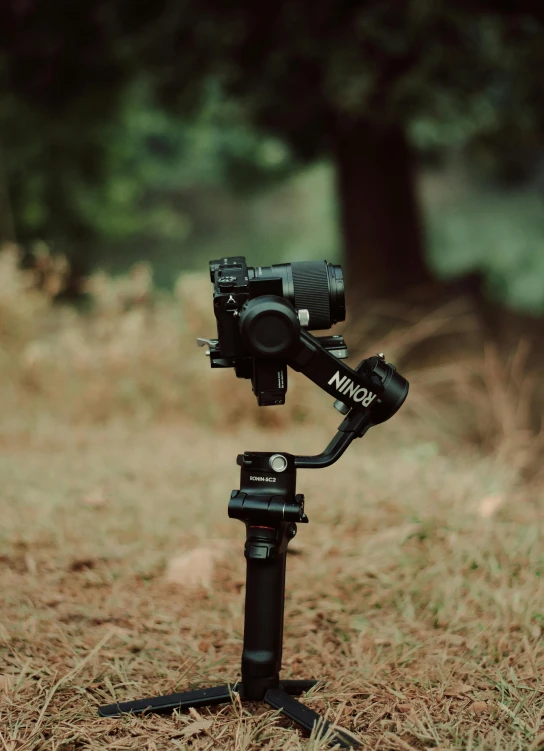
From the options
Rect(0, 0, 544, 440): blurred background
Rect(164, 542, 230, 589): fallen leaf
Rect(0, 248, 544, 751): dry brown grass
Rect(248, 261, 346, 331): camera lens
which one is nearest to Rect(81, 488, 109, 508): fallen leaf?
Rect(0, 248, 544, 751): dry brown grass

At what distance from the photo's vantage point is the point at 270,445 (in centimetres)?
438

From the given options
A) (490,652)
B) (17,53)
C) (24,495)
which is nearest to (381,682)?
(490,652)

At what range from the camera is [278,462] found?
1753mm

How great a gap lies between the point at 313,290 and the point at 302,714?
948 mm

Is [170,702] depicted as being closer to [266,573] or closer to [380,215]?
[266,573]

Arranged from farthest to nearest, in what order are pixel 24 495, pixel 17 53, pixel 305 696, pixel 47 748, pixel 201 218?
pixel 201 218
pixel 17 53
pixel 24 495
pixel 305 696
pixel 47 748

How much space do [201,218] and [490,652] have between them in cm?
1435

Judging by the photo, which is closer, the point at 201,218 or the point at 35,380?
the point at 35,380

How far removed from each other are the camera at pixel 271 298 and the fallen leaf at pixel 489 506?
1662 millimetres

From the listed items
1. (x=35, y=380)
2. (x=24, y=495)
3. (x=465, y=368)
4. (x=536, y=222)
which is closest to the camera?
(x=24, y=495)

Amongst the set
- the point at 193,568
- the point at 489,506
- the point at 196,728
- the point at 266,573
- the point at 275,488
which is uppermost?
the point at 489,506

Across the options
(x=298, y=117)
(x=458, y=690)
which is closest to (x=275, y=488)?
(x=458, y=690)

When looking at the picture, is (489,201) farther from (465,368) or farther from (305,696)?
(305,696)

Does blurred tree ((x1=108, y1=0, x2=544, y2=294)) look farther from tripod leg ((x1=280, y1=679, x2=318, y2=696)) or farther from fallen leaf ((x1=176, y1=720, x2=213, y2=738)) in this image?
fallen leaf ((x1=176, y1=720, x2=213, y2=738))
